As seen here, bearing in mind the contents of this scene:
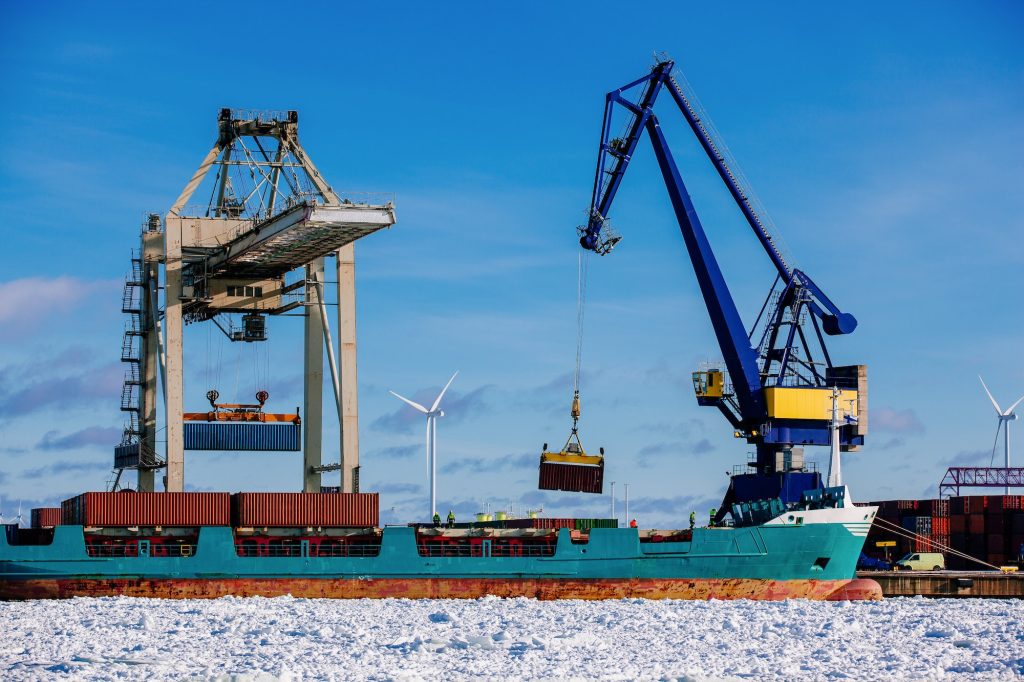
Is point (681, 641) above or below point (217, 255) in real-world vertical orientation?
below

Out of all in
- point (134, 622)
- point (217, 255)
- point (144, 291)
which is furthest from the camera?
point (144, 291)

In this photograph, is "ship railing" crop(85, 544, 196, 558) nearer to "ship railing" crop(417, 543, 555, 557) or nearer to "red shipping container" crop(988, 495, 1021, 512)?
"ship railing" crop(417, 543, 555, 557)

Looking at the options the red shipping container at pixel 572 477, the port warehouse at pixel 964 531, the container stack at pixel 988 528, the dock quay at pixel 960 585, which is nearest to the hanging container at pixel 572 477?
the red shipping container at pixel 572 477

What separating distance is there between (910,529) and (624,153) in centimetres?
2307

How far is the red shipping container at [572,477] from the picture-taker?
53344mm

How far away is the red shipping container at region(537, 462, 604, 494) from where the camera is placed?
53.3m

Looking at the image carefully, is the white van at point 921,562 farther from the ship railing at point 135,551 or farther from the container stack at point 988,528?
the ship railing at point 135,551

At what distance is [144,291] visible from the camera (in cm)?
5572

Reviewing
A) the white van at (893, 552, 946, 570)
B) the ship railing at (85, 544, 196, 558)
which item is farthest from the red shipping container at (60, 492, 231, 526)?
the white van at (893, 552, 946, 570)

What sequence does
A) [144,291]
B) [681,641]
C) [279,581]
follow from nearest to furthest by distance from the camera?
1. [681,641]
2. [279,581]
3. [144,291]

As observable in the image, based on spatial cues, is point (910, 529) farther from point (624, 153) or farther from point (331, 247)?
point (331, 247)

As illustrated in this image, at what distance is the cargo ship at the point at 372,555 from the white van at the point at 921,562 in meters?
8.72

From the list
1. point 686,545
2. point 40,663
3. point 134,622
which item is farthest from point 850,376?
point 40,663

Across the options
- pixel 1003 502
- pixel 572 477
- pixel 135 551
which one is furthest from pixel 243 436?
pixel 1003 502
